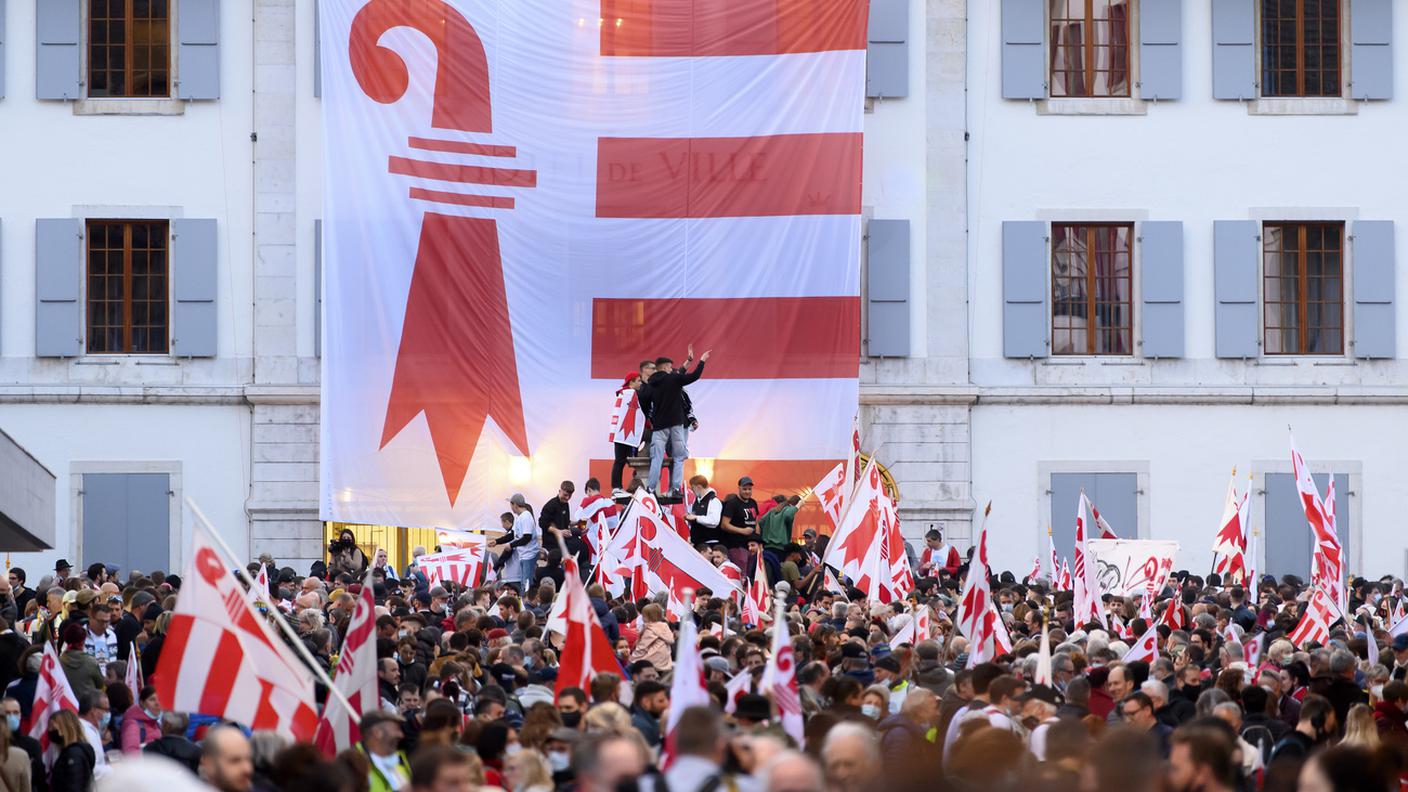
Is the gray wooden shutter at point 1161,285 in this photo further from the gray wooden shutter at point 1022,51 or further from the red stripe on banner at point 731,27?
the red stripe on banner at point 731,27

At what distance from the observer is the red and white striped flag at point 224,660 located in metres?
9.30

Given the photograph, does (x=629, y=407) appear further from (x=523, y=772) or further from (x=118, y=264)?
(x=523, y=772)

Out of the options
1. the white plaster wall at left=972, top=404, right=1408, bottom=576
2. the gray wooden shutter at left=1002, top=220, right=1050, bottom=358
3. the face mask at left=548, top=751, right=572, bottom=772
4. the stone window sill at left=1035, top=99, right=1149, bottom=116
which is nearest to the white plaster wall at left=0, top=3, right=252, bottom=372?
the gray wooden shutter at left=1002, top=220, right=1050, bottom=358

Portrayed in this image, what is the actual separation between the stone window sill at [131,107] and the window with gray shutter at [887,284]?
8.82 m

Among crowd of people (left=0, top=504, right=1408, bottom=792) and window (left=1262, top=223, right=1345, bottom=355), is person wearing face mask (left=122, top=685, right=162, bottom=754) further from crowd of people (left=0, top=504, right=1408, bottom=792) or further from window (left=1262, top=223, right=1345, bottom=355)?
window (left=1262, top=223, right=1345, bottom=355)

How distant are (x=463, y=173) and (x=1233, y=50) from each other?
33.3 ft

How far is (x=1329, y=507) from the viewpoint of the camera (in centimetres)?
2034

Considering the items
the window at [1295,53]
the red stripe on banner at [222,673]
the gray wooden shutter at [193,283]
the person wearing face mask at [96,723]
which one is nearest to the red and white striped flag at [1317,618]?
the person wearing face mask at [96,723]

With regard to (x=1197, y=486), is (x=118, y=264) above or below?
above

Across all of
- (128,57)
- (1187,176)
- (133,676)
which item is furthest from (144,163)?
(133,676)

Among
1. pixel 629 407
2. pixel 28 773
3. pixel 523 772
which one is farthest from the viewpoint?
pixel 629 407

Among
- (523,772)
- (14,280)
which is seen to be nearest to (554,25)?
(14,280)

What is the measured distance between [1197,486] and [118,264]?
45.5ft

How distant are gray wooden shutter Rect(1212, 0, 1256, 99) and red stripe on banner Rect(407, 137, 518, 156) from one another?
9261 millimetres
